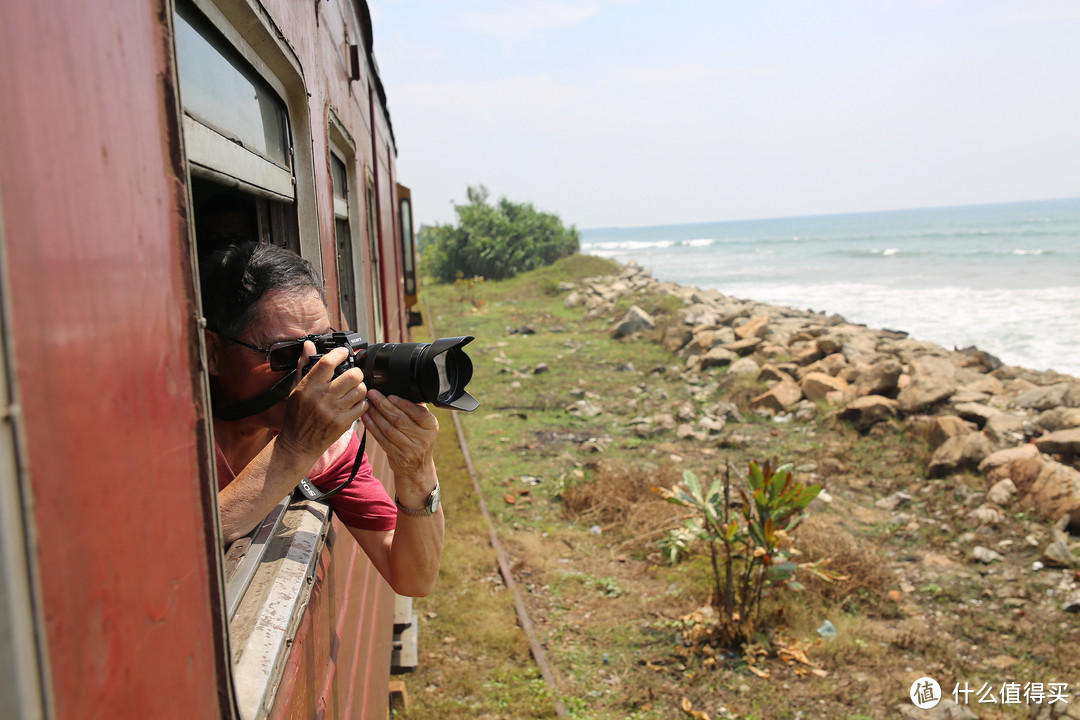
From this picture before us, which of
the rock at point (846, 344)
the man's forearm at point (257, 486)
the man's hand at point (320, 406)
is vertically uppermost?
the man's hand at point (320, 406)

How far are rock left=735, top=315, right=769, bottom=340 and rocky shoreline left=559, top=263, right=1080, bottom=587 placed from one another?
2cm

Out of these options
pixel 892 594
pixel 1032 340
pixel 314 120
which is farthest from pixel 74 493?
pixel 1032 340

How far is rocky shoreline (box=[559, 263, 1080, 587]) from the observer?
564 cm

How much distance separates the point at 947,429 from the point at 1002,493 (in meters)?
1.11

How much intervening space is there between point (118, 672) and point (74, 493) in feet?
0.52

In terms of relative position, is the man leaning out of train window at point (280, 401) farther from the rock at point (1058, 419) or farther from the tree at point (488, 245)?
the tree at point (488, 245)

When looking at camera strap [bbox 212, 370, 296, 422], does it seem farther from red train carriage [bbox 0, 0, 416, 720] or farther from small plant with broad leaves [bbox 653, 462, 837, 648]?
small plant with broad leaves [bbox 653, 462, 837, 648]

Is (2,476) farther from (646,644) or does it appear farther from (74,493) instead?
(646,644)

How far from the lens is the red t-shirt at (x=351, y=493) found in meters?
1.77

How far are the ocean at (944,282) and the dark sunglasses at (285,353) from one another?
15.1m

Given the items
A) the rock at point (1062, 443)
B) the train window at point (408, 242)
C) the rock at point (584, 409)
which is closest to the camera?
the rock at point (1062, 443)

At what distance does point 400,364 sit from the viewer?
1.32m

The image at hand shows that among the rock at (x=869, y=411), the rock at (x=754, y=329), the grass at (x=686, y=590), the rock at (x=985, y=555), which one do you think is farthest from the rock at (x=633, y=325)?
the rock at (x=985, y=555)

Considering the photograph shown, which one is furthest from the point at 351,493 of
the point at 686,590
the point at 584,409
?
the point at 584,409
